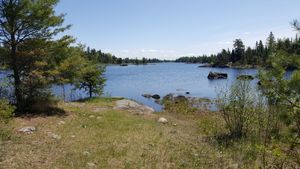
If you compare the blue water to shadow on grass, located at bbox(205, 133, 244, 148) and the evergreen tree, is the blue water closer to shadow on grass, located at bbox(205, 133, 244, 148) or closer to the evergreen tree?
shadow on grass, located at bbox(205, 133, 244, 148)

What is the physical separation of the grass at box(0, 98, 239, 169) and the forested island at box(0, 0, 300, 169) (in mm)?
28

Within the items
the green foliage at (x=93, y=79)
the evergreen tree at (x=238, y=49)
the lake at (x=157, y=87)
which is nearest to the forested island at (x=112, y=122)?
the lake at (x=157, y=87)

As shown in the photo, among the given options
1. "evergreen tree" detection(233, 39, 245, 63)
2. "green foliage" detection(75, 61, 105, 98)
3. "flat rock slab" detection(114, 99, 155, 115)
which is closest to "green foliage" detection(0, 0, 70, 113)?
"flat rock slab" detection(114, 99, 155, 115)

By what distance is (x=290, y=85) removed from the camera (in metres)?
5.51

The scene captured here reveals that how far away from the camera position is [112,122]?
14008 millimetres

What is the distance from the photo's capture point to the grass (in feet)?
25.6

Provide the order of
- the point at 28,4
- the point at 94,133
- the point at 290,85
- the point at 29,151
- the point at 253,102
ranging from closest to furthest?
the point at 290,85, the point at 29,151, the point at 94,133, the point at 253,102, the point at 28,4

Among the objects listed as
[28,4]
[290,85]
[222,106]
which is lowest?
[222,106]

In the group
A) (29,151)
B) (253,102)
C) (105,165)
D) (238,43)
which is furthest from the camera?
(238,43)

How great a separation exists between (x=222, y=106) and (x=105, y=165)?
21.3 ft

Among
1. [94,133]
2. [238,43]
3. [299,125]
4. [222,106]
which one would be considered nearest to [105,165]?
[94,133]

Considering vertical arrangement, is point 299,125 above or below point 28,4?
below

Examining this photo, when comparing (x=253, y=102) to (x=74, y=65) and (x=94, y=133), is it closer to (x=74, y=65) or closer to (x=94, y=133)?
(x=94, y=133)

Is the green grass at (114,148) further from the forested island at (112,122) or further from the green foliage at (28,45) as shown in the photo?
the green foliage at (28,45)
